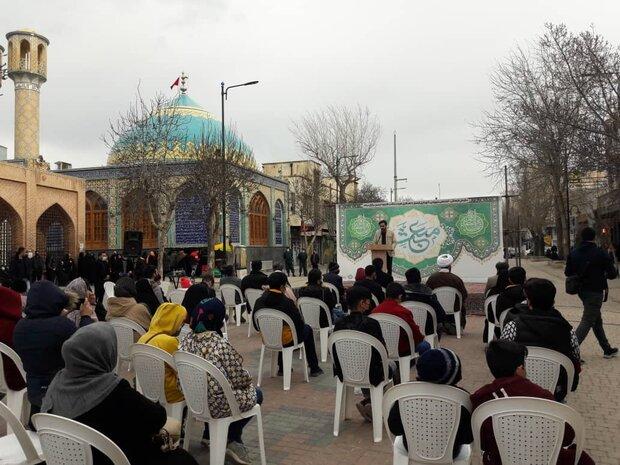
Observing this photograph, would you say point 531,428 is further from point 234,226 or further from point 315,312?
point 234,226

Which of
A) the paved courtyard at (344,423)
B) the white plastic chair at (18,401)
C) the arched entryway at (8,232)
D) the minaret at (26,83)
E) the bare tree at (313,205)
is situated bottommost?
the paved courtyard at (344,423)

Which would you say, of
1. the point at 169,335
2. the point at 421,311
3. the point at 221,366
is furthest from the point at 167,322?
the point at 421,311

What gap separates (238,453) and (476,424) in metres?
1.96

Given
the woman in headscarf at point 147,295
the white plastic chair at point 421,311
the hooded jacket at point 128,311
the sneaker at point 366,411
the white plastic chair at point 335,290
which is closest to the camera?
the sneaker at point 366,411

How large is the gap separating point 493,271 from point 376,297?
28.9 ft

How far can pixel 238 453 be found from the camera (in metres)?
3.85

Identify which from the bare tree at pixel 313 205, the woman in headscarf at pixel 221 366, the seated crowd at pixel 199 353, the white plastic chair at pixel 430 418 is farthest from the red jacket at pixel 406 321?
the bare tree at pixel 313 205

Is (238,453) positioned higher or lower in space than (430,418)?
lower

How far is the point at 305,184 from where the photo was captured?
37.8 meters

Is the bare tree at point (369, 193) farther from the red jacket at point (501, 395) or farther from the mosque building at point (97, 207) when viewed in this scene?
the red jacket at point (501, 395)

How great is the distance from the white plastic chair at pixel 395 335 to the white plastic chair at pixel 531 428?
2.64 m

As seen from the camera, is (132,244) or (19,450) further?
(132,244)

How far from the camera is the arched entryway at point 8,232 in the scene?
77.7 feet

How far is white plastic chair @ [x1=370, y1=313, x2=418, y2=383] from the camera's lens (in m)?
5.19
